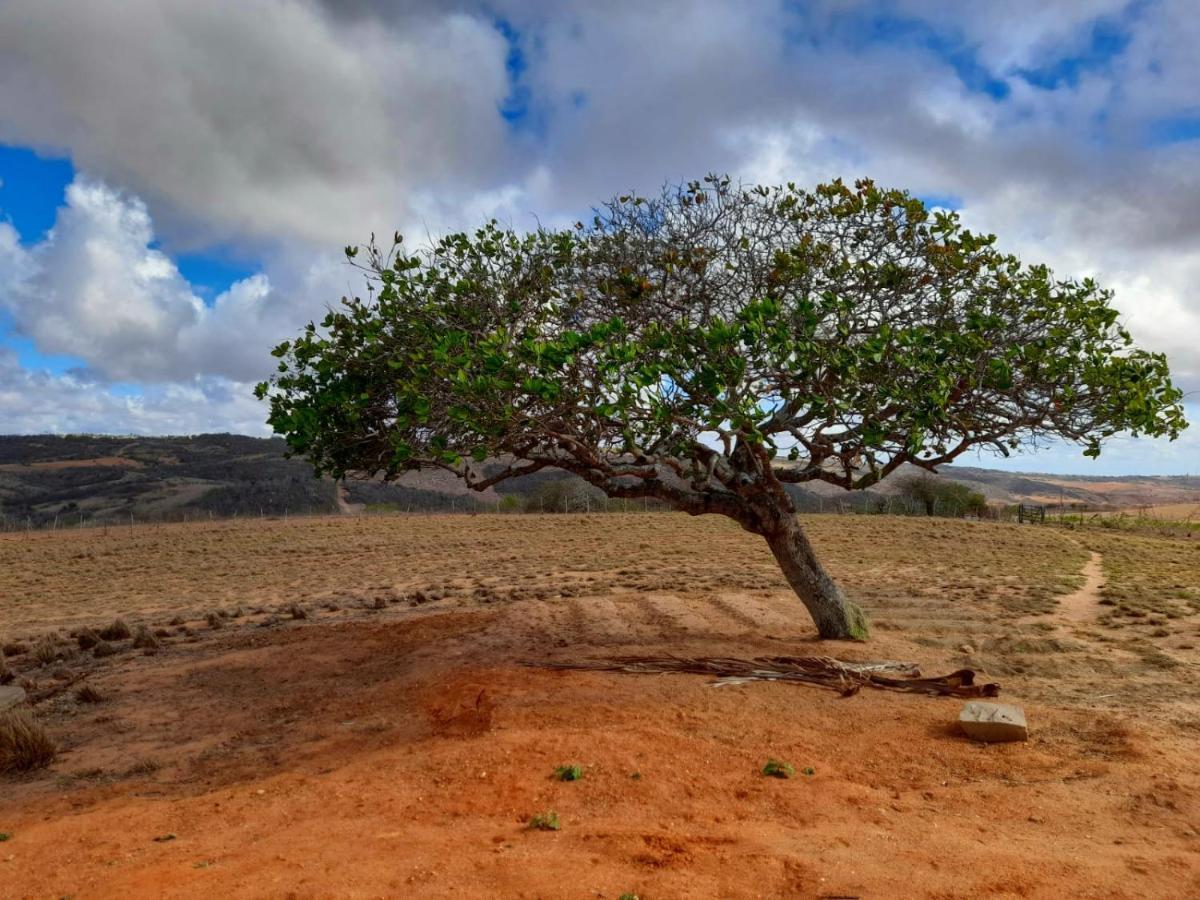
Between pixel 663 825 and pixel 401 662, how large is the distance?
20.1 feet

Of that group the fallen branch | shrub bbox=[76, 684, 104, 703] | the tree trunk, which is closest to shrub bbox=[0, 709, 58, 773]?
shrub bbox=[76, 684, 104, 703]

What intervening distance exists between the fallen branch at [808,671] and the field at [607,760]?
0.27m

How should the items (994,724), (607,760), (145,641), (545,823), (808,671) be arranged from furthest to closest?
(145,641) → (808,671) → (994,724) → (607,760) → (545,823)

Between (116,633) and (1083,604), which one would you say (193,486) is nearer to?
(116,633)

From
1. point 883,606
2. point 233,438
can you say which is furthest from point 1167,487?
point 883,606

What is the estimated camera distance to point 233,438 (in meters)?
93.7

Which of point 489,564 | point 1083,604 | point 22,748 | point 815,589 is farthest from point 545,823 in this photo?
point 489,564

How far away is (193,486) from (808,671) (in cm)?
6318

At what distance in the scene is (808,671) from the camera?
8633mm

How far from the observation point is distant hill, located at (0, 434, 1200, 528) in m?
54.6

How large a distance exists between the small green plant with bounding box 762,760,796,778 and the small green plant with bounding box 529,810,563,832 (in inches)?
67.5

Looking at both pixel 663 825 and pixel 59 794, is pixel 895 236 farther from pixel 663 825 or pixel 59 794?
pixel 59 794

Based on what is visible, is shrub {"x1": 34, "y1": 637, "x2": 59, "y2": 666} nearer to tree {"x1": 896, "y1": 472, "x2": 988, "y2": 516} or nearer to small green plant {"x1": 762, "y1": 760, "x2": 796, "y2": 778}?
small green plant {"x1": 762, "y1": 760, "x2": 796, "y2": 778}

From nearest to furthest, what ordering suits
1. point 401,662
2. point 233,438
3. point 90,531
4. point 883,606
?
1. point 401,662
2. point 883,606
3. point 90,531
4. point 233,438
